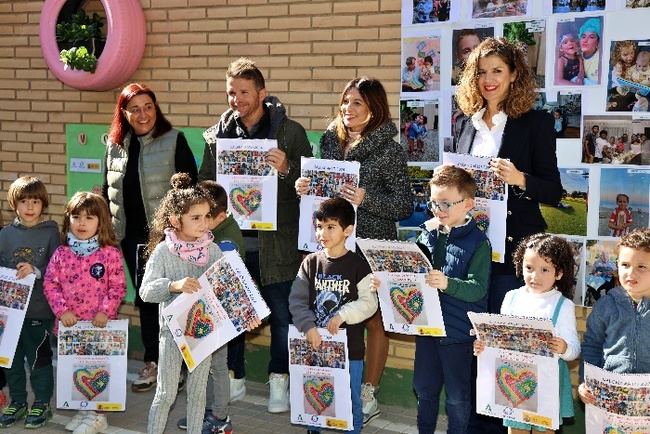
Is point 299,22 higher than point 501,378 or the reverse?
higher

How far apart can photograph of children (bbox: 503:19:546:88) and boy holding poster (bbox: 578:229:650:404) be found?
1.34 meters

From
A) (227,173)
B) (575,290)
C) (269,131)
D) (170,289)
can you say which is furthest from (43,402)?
(575,290)

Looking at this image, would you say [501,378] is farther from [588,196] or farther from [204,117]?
[204,117]

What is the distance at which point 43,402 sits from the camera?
202 inches

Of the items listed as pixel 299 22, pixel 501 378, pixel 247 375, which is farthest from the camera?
pixel 247 375

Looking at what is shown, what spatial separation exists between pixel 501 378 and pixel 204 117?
3155 mm

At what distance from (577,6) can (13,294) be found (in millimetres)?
3523

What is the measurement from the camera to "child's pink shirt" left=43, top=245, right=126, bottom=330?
4.80 meters

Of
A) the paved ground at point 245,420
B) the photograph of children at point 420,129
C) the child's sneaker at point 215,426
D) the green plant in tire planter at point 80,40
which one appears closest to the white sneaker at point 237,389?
the paved ground at point 245,420

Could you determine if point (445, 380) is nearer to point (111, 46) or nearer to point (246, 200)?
point (246, 200)

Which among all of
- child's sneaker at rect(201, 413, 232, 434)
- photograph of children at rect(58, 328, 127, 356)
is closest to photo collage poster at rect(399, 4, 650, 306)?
child's sneaker at rect(201, 413, 232, 434)

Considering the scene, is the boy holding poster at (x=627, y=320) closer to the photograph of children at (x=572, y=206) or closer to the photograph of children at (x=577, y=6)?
the photograph of children at (x=572, y=206)

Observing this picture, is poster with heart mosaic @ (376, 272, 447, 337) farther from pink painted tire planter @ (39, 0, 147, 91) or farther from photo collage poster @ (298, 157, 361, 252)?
pink painted tire planter @ (39, 0, 147, 91)

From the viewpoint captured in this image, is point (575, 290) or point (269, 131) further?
point (269, 131)
